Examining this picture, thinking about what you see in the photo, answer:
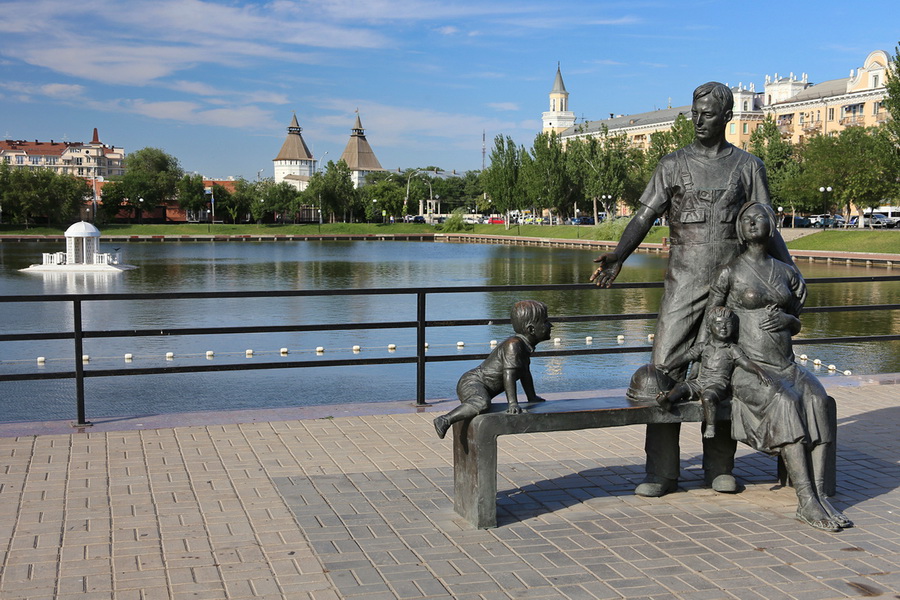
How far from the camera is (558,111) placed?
153625mm

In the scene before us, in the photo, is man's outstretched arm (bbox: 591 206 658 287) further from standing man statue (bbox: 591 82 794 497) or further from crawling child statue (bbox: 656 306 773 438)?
crawling child statue (bbox: 656 306 773 438)

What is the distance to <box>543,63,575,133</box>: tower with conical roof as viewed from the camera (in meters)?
151

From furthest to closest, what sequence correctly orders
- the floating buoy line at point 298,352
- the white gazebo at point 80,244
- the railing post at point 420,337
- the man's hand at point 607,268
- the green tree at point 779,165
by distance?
the green tree at point 779,165 < the white gazebo at point 80,244 < the floating buoy line at point 298,352 < the railing post at point 420,337 < the man's hand at point 607,268

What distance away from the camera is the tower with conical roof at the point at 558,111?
151375mm

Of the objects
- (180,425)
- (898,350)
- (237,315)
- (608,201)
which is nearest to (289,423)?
(180,425)

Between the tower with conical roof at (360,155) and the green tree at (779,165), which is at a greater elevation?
the tower with conical roof at (360,155)

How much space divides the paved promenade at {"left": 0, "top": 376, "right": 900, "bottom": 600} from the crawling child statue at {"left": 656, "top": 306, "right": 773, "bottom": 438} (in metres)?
0.63

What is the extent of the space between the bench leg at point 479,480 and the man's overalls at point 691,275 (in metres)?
1.18

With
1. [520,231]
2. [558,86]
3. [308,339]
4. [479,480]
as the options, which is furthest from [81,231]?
[558,86]

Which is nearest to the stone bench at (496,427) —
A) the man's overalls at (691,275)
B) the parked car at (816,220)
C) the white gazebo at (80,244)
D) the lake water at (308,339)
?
the man's overalls at (691,275)

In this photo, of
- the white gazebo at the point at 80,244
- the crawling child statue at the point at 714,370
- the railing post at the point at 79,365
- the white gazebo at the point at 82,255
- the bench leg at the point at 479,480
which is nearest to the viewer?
the bench leg at the point at 479,480

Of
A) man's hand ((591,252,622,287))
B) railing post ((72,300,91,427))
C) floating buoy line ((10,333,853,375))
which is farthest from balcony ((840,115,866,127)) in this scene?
railing post ((72,300,91,427))

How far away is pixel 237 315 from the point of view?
22312 mm

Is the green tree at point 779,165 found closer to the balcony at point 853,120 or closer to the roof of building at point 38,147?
the balcony at point 853,120
